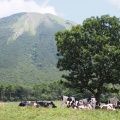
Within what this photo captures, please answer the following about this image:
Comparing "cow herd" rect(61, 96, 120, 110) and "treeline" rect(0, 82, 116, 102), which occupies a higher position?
"cow herd" rect(61, 96, 120, 110)

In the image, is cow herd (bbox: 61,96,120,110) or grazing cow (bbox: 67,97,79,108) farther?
grazing cow (bbox: 67,97,79,108)

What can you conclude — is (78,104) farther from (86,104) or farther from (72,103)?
Result: (72,103)

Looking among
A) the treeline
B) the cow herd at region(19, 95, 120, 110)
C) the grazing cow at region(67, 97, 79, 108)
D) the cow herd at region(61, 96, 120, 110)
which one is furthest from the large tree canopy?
the treeline

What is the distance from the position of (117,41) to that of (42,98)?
111375 mm

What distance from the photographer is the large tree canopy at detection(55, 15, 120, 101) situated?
37.2 metres

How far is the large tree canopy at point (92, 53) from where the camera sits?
37.2 meters

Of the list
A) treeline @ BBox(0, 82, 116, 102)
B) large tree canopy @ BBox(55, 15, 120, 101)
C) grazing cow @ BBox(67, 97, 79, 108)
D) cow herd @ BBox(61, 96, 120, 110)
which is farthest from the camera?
treeline @ BBox(0, 82, 116, 102)

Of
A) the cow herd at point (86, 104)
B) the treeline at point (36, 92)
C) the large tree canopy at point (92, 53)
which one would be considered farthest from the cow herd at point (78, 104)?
the treeline at point (36, 92)

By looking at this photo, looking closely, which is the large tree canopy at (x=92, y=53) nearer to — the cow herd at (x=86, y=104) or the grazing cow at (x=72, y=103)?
the cow herd at (x=86, y=104)

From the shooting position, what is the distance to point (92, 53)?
37938mm

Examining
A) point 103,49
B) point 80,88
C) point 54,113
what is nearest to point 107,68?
point 103,49

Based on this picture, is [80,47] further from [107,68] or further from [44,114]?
[44,114]

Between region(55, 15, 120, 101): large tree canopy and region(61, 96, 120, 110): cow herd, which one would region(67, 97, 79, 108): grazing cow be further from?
region(55, 15, 120, 101): large tree canopy

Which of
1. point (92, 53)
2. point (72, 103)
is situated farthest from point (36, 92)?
point (72, 103)
